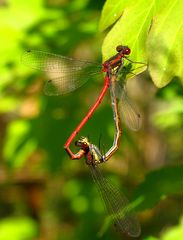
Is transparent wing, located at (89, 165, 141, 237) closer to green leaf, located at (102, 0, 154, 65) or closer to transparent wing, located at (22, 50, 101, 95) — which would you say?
transparent wing, located at (22, 50, 101, 95)

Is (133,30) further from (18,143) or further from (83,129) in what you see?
(18,143)

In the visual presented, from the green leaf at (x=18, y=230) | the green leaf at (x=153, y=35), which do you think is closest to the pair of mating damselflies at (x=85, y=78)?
the green leaf at (x=153, y=35)

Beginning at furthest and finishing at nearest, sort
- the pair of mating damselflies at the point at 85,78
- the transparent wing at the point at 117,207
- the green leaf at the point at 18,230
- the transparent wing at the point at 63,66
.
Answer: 1. the green leaf at the point at 18,230
2. the transparent wing at the point at 63,66
3. the pair of mating damselflies at the point at 85,78
4. the transparent wing at the point at 117,207

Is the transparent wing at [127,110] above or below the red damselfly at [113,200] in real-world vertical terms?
above

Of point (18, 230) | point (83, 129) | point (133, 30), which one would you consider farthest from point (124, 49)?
point (18, 230)

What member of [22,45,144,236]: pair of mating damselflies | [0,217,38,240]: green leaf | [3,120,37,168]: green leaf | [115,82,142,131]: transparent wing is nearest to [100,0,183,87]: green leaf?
[22,45,144,236]: pair of mating damselflies

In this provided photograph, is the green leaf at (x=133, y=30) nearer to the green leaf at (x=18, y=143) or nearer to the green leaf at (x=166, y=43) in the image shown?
the green leaf at (x=166, y=43)
